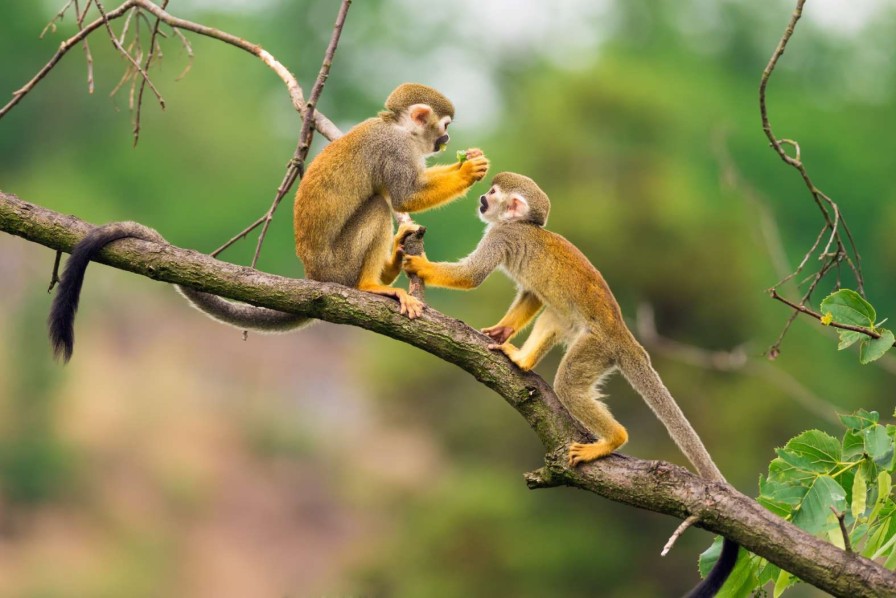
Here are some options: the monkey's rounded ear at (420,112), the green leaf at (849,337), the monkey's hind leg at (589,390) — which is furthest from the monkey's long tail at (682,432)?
the monkey's rounded ear at (420,112)

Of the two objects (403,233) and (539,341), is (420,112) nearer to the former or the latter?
(403,233)

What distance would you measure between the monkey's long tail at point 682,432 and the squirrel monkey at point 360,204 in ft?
3.64

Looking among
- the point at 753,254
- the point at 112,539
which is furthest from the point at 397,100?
the point at 112,539

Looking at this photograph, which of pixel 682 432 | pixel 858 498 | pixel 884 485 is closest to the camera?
pixel 858 498

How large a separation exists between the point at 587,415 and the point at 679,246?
15.7 meters

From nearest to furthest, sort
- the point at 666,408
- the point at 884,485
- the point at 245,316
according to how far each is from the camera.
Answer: the point at 884,485 → the point at 666,408 → the point at 245,316

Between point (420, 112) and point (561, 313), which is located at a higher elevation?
point (420, 112)

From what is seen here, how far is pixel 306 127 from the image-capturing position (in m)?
5.22

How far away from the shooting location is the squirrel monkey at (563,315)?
184 inches

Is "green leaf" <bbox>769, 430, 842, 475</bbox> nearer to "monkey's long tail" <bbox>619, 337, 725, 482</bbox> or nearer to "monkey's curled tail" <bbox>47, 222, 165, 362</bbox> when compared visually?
"monkey's long tail" <bbox>619, 337, 725, 482</bbox>

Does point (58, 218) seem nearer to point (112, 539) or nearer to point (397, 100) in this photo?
point (397, 100)

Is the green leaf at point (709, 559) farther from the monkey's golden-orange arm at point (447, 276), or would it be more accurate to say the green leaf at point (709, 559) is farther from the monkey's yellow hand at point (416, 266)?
the monkey's yellow hand at point (416, 266)

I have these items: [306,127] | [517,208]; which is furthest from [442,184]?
[306,127]

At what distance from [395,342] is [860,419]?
1701cm
